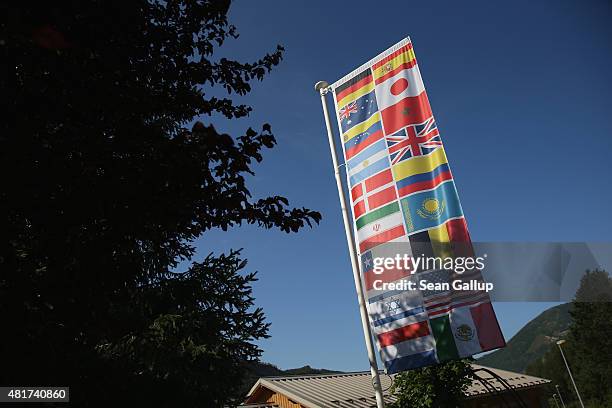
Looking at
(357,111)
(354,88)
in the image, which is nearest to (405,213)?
(357,111)

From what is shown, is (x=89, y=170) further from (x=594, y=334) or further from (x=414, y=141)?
(x=594, y=334)

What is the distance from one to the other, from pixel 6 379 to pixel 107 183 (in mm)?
2001

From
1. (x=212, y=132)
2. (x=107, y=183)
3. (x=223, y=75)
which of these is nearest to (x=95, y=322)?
(x=107, y=183)

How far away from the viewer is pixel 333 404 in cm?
1430

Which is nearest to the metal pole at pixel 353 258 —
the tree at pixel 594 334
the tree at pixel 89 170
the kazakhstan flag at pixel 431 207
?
the kazakhstan flag at pixel 431 207

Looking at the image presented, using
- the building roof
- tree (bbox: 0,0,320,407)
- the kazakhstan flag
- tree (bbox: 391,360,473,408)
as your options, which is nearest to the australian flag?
the kazakhstan flag

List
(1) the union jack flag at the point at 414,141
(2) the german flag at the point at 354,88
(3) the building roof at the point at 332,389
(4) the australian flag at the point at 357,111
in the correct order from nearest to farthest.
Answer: (1) the union jack flag at the point at 414,141, (4) the australian flag at the point at 357,111, (2) the german flag at the point at 354,88, (3) the building roof at the point at 332,389

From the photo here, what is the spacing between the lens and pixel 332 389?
1681 cm

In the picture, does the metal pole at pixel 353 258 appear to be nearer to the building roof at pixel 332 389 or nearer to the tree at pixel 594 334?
the building roof at pixel 332 389

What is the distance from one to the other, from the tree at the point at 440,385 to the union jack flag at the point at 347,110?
6.07 meters

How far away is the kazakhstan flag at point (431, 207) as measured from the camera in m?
5.79

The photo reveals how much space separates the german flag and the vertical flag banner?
0.07ft

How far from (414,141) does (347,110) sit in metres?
1.58

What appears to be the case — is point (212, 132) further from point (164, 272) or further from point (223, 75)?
point (164, 272)
